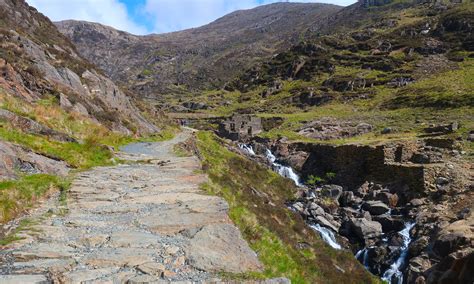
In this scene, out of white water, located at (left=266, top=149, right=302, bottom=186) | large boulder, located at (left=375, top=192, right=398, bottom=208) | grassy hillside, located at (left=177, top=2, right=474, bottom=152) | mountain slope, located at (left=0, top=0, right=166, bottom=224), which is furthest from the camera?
grassy hillside, located at (left=177, top=2, right=474, bottom=152)

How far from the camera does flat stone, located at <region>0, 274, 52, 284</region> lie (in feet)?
16.0

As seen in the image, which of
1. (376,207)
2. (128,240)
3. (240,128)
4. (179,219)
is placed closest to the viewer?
(128,240)

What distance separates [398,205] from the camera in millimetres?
23406

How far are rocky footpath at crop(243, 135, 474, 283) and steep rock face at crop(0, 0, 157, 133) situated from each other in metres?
11.9

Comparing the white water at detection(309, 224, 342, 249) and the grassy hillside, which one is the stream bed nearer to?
the white water at detection(309, 224, 342, 249)

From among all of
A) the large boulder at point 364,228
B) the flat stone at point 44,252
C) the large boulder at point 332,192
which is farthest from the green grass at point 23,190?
the large boulder at point 332,192

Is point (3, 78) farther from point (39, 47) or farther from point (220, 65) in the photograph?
point (220, 65)

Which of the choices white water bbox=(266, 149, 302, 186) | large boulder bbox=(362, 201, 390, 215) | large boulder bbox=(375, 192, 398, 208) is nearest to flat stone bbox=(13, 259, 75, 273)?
large boulder bbox=(362, 201, 390, 215)

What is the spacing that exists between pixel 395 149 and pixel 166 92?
117 metres

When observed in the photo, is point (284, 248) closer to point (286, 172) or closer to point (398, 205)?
point (398, 205)

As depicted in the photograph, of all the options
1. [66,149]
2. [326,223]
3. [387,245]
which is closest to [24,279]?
[66,149]

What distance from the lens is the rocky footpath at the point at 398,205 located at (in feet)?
49.5

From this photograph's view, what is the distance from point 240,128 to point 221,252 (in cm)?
4142

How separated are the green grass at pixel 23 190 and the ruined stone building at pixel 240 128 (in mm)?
35860
